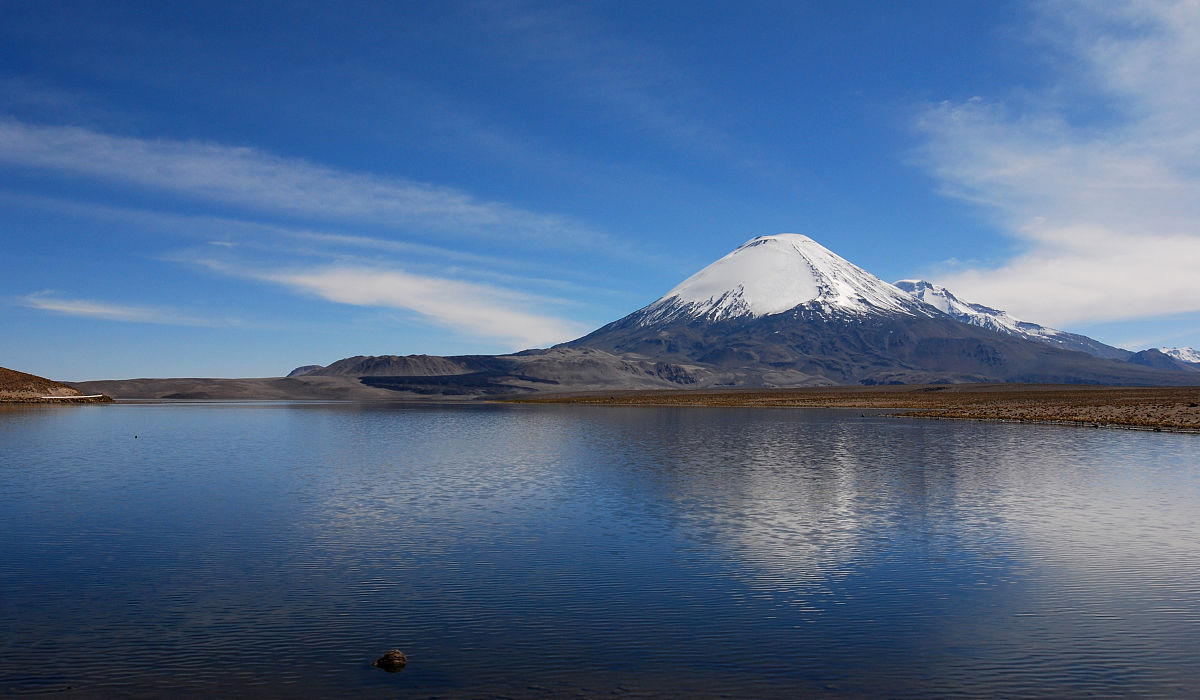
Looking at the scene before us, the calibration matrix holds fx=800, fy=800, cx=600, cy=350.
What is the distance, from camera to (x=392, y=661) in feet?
38.1

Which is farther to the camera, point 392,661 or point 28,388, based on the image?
point 28,388

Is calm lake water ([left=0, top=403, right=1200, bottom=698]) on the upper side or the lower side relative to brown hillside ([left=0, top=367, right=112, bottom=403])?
lower

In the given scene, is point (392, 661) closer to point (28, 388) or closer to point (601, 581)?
point (601, 581)

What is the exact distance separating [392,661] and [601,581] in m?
6.14

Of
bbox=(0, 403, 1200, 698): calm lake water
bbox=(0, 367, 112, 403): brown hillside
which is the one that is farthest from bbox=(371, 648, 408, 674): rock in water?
bbox=(0, 367, 112, 403): brown hillside

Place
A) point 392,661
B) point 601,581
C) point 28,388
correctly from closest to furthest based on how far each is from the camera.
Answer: point 392,661 < point 601,581 < point 28,388

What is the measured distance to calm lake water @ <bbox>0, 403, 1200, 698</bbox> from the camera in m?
11.5

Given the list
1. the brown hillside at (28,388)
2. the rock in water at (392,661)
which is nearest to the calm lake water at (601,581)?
the rock in water at (392,661)

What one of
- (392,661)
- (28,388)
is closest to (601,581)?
(392,661)

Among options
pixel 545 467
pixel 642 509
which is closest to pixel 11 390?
pixel 545 467

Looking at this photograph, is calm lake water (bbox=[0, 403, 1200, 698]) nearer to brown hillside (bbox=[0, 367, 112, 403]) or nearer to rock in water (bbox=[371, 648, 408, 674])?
rock in water (bbox=[371, 648, 408, 674])

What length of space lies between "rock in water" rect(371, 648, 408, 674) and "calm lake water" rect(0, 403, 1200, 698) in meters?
0.17

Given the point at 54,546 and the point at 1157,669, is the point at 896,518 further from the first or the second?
the point at 54,546

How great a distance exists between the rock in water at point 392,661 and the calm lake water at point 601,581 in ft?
0.54
